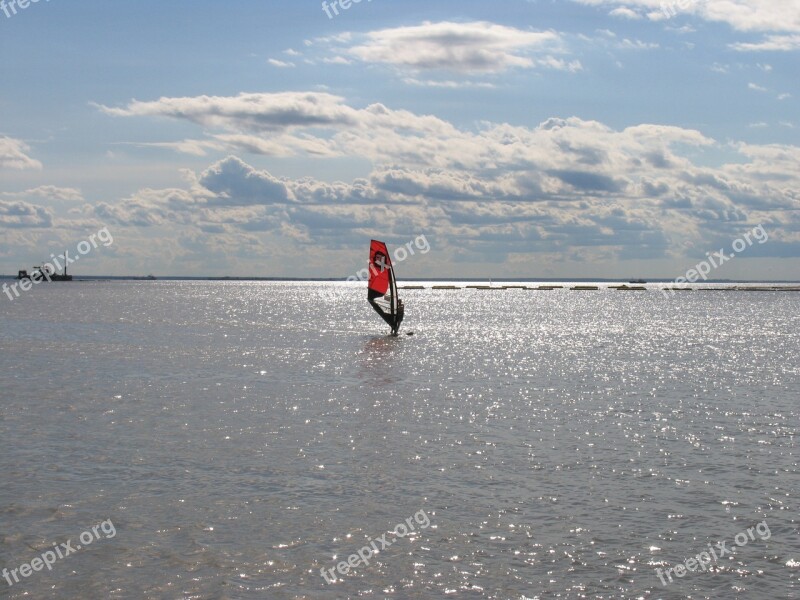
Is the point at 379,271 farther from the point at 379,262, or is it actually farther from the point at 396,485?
the point at 396,485

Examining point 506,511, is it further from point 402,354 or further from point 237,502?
point 402,354

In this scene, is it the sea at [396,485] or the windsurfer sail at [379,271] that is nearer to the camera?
the sea at [396,485]

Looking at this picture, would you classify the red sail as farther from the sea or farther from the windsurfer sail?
the sea

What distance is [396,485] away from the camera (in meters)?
21.0

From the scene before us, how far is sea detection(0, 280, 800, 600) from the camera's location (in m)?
15.0

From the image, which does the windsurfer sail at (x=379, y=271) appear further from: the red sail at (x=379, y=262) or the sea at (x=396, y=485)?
the sea at (x=396, y=485)

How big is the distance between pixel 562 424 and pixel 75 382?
24.1 metres

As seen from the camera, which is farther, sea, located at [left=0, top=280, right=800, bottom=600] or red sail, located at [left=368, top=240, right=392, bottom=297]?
red sail, located at [left=368, top=240, right=392, bottom=297]

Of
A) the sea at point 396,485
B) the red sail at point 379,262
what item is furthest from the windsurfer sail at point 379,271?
the sea at point 396,485

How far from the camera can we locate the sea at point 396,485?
49.2ft

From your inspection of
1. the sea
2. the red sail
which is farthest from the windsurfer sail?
the sea

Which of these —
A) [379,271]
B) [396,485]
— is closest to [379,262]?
[379,271]

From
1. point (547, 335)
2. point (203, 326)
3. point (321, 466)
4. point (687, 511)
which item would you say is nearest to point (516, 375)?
point (321, 466)

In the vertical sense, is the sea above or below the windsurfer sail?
below
